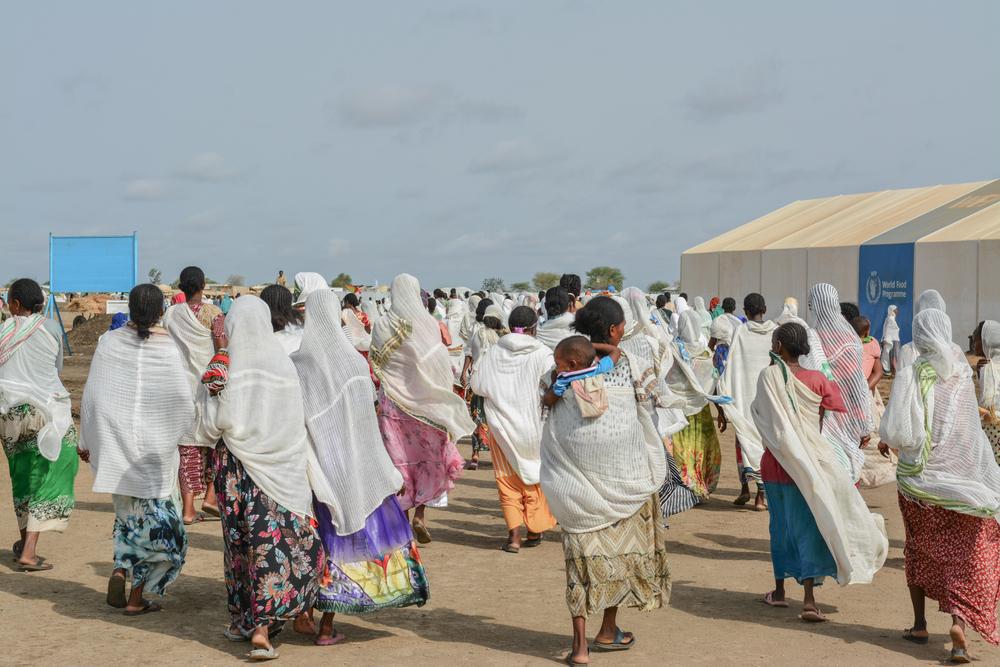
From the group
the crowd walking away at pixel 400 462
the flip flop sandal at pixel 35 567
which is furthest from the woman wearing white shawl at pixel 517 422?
the flip flop sandal at pixel 35 567

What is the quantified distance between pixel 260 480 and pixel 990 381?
4.45m

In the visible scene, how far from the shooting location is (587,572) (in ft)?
18.5

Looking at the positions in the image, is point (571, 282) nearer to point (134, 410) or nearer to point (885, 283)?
point (134, 410)

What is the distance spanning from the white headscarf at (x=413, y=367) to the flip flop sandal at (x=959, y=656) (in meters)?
3.82

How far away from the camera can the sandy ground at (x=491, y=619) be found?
5.92 m

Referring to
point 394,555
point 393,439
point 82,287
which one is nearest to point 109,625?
point 394,555

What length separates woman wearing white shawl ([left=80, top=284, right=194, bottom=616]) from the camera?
6648 mm

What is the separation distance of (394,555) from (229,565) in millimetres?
847

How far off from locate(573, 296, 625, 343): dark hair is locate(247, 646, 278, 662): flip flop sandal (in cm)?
221

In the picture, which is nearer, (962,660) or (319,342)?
(962,660)

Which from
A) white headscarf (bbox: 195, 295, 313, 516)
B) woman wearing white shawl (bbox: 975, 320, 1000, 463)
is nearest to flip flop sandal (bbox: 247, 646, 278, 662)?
white headscarf (bbox: 195, 295, 313, 516)

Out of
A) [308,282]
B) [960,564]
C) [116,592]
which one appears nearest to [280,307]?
[308,282]

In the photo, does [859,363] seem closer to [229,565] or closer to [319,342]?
[319,342]

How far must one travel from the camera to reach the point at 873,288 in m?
27.0
